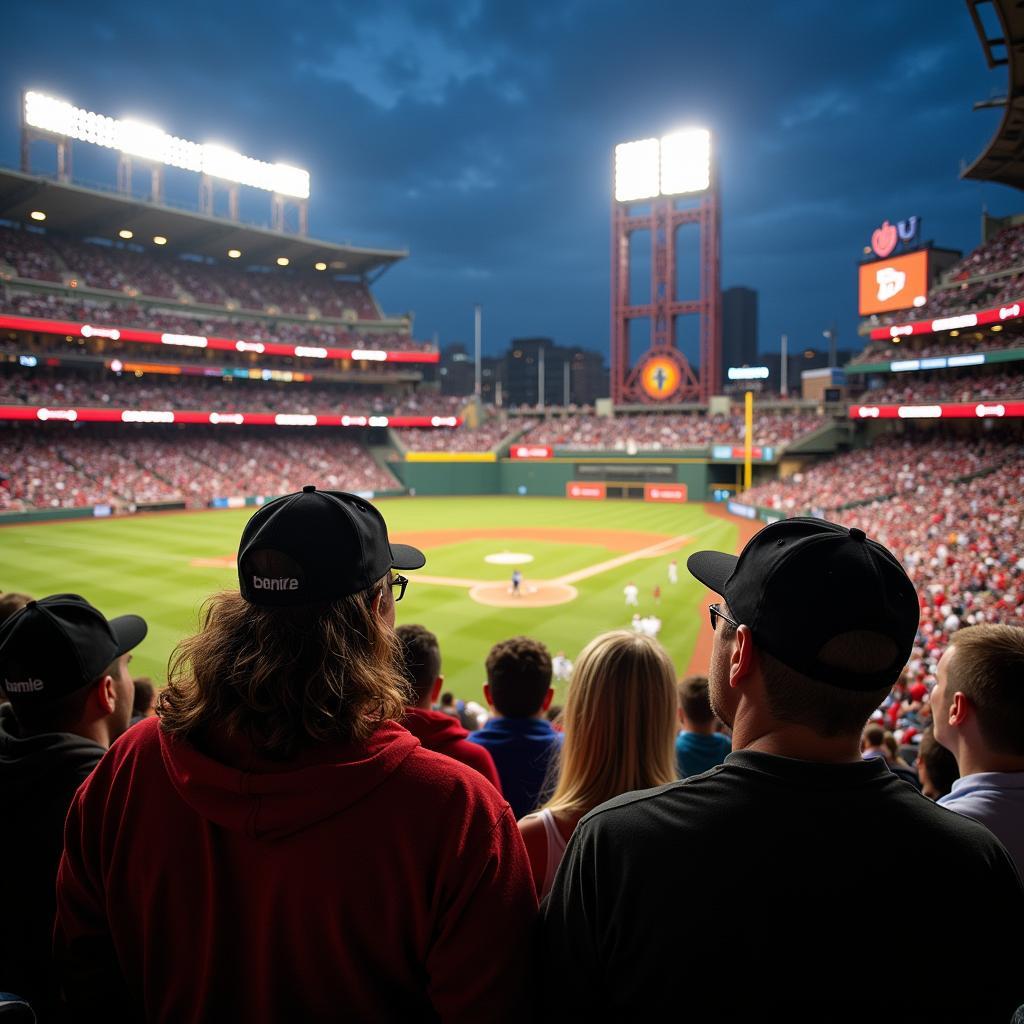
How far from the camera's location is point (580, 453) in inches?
2340

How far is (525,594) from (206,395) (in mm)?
43523

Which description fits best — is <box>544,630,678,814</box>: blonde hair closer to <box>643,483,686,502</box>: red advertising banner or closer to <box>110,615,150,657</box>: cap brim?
<box>110,615,150,657</box>: cap brim

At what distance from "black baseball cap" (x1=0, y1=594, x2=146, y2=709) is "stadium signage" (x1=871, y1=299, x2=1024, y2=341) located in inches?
1647

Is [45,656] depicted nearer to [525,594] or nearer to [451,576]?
[525,594]

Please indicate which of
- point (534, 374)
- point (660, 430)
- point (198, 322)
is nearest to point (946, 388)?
point (660, 430)

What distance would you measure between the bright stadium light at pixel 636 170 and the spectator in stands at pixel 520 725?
203 feet

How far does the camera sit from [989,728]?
3.28 meters

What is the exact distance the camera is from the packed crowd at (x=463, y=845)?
169cm

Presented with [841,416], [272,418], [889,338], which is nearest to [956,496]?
[889,338]

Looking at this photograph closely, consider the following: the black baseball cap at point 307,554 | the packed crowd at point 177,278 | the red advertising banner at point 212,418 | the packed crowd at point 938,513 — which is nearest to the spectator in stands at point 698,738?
the black baseball cap at point 307,554

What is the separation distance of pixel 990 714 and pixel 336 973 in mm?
2983

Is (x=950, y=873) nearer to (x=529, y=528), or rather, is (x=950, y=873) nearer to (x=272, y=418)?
(x=529, y=528)

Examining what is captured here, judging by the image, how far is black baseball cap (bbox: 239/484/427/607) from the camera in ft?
6.89

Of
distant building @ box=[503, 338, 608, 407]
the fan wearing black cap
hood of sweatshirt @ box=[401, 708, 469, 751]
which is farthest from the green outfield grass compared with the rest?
distant building @ box=[503, 338, 608, 407]
